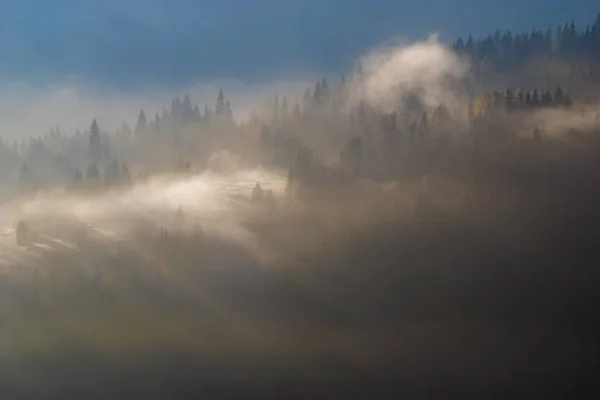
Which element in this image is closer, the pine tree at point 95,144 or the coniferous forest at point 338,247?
the coniferous forest at point 338,247

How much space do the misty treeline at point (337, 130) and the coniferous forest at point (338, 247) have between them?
0.05m

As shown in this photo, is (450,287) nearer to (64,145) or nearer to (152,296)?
(152,296)

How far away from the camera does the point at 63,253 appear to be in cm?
1434

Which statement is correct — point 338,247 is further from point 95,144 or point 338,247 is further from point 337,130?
point 95,144

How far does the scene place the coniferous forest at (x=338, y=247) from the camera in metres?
13.6

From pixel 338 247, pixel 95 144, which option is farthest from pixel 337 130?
pixel 95 144

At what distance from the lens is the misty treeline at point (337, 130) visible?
14.3 meters

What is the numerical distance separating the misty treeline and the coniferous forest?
5 centimetres

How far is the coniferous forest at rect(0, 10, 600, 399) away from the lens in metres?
13.6

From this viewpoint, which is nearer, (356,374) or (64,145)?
(356,374)

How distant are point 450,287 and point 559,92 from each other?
4727 mm

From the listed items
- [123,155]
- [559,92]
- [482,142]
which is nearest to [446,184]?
[482,142]

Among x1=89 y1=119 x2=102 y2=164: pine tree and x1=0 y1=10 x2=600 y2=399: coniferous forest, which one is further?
x1=89 y1=119 x2=102 y2=164: pine tree

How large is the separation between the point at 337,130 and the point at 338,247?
2.76m
